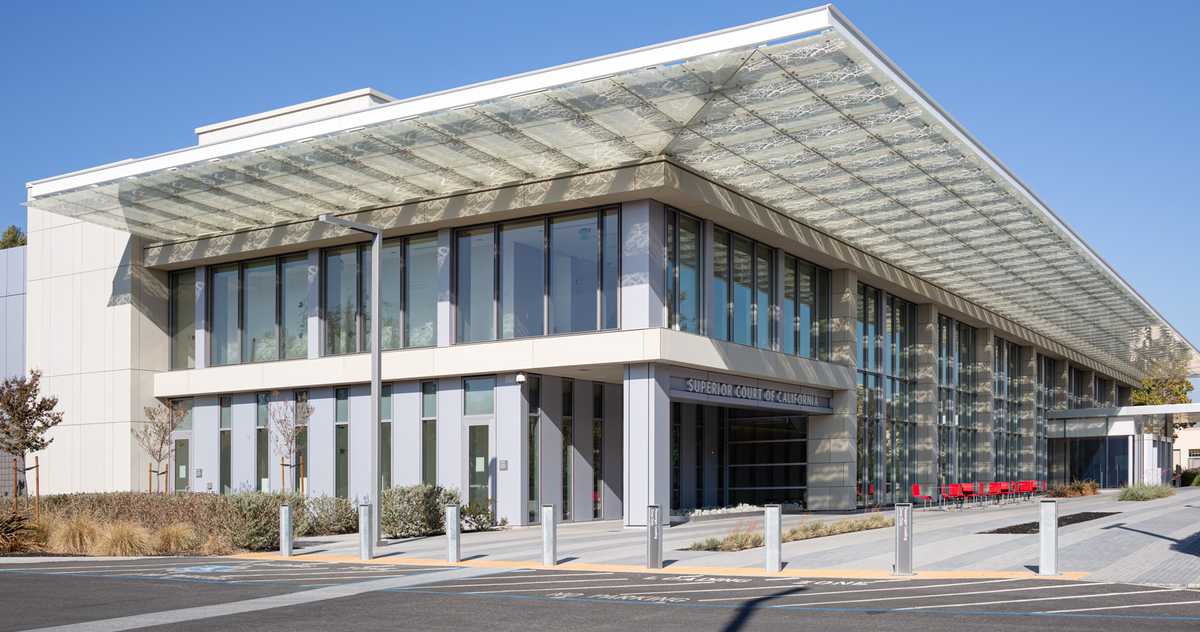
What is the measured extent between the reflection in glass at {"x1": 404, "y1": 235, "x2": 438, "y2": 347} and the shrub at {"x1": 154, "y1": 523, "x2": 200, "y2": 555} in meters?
9.62

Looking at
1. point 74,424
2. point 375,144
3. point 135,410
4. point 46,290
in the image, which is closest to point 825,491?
point 375,144

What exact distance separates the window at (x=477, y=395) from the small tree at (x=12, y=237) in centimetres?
5761

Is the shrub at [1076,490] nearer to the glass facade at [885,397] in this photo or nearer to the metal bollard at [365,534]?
the glass facade at [885,397]

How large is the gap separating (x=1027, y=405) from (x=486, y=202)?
39.2 m

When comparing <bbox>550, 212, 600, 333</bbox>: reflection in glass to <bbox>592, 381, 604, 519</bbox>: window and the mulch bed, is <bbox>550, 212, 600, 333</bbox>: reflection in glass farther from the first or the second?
the mulch bed

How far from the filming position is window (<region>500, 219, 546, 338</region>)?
2966 cm

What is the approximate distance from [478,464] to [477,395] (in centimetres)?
181

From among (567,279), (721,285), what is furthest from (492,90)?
(721,285)

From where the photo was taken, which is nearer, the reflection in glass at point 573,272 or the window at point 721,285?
the reflection in glass at point 573,272

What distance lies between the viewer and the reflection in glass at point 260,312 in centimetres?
3541

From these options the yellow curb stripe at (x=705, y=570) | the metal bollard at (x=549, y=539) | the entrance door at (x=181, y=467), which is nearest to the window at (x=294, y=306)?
the entrance door at (x=181, y=467)

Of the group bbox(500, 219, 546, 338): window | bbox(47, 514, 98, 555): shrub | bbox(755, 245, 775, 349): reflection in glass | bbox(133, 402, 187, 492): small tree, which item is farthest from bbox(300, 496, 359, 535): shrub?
bbox(755, 245, 775, 349): reflection in glass

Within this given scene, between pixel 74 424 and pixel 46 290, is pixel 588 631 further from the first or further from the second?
pixel 46 290

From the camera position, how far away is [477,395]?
30453 mm
